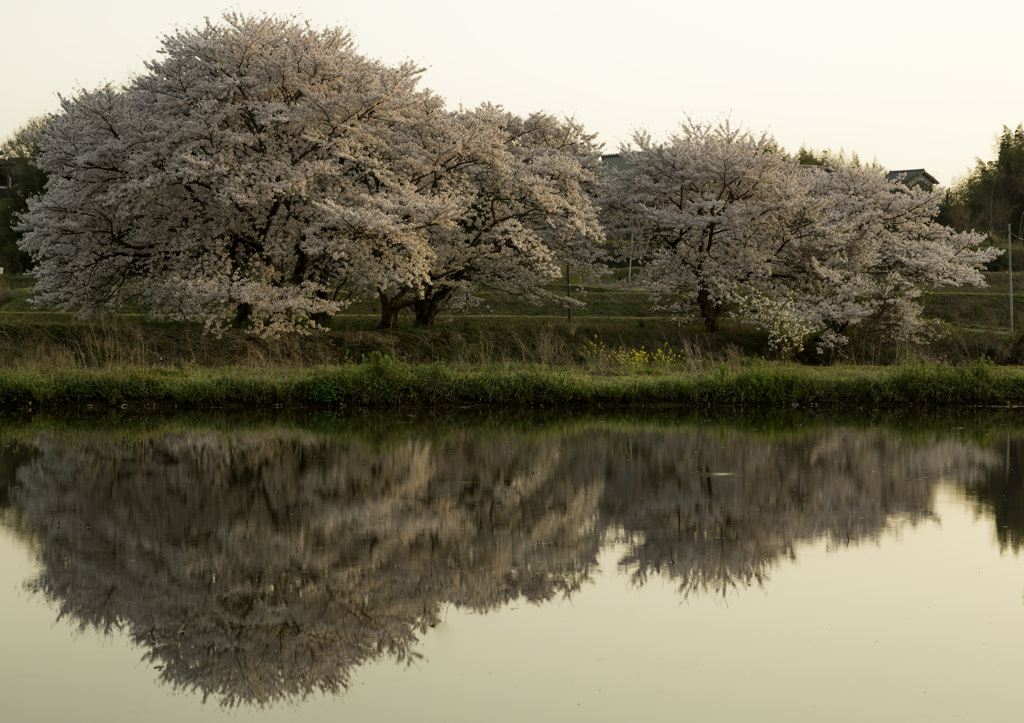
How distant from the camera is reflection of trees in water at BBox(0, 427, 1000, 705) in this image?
8.06 m

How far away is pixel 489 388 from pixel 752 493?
35.3ft

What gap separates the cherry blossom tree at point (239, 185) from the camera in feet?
95.9

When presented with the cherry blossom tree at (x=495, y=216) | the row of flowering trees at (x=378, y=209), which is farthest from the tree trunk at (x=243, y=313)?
the cherry blossom tree at (x=495, y=216)

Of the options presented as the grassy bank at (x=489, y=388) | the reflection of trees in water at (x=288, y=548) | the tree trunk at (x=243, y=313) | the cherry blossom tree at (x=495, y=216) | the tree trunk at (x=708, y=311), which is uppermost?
the cherry blossom tree at (x=495, y=216)

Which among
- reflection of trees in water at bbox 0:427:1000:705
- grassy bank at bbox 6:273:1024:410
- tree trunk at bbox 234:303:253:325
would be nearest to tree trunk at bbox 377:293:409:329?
grassy bank at bbox 6:273:1024:410

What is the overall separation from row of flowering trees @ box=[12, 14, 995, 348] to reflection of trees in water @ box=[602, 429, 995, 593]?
1460cm

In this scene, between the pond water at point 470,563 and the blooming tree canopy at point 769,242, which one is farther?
the blooming tree canopy at point 769,242

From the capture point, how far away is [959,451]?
17.7m

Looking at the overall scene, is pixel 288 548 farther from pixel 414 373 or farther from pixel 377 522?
pixel 414 373

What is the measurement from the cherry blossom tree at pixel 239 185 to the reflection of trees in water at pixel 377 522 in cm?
1188

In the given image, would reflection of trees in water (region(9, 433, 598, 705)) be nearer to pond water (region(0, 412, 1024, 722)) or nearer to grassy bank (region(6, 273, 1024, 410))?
pond water (region(0, 412, 1024, 722))

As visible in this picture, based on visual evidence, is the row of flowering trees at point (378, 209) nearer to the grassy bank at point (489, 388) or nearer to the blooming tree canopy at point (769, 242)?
the blooming tree canopy at point (769, 242)

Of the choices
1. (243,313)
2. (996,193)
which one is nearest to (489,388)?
(243,313)

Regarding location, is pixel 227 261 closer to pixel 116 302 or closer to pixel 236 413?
pixel 116 302
